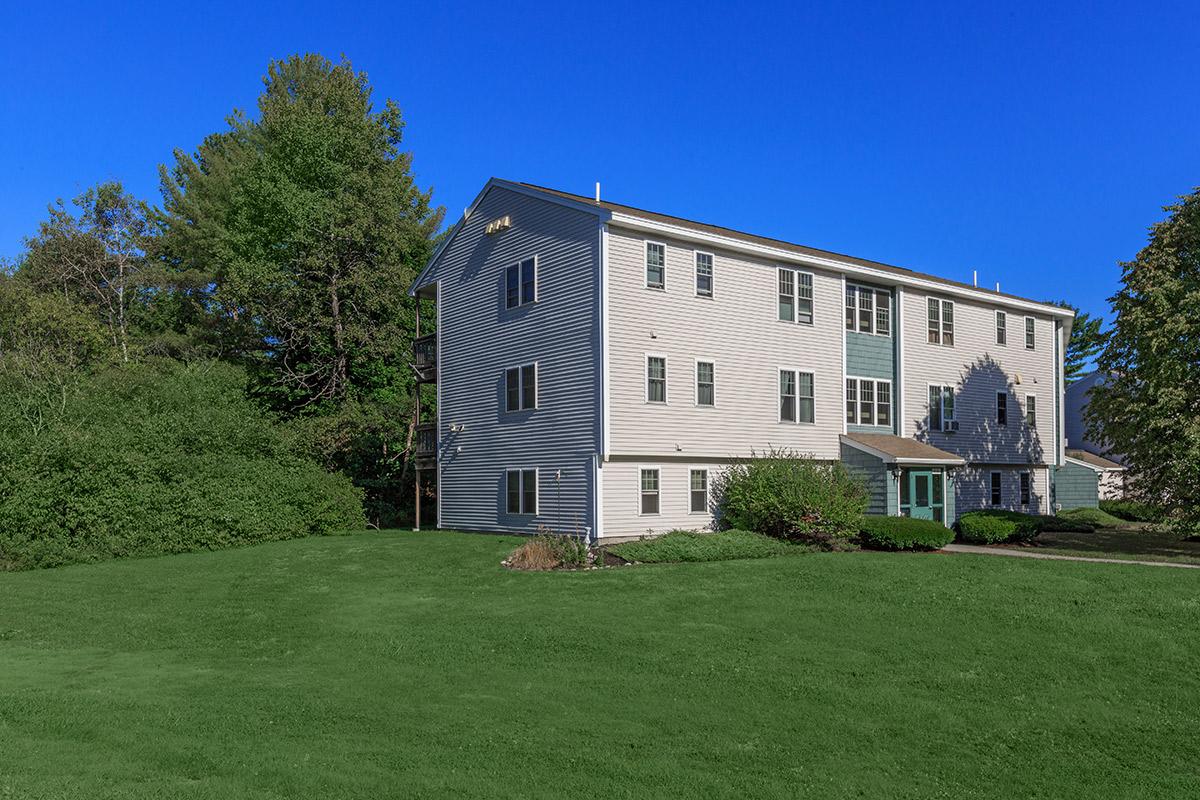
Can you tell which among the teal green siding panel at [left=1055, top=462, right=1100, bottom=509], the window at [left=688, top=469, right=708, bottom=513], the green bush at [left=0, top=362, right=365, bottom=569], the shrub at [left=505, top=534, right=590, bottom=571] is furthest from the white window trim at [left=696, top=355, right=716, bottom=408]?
the teal green siding panel at [left=1055, top=462, right=1100, bottom=509]

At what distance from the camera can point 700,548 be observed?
20.7m

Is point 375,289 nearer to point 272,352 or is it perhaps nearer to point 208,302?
point 272,352

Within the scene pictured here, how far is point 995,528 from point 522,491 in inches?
546

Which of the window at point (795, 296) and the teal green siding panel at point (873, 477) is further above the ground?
the window at point (795, 296)

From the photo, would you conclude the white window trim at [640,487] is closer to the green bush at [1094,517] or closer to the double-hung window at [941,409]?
the double-hung window at [941,409]

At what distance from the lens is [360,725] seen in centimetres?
812

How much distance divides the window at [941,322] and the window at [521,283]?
576 inches

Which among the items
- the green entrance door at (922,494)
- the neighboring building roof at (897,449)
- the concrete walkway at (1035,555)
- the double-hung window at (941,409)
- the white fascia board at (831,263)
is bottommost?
the concrete walkway at (1035,555)

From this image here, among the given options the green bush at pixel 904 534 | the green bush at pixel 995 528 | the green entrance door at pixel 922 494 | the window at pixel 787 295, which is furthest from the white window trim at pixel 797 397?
the green bush at pixel 995 528

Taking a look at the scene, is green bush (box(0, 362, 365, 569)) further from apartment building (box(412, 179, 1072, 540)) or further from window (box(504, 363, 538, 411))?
window (box(504, 363, 538, 411))

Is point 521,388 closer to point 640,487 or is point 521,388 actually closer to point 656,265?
point 640,487

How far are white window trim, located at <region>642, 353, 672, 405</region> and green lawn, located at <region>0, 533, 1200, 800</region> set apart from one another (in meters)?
7.14

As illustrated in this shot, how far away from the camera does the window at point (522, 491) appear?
2570 centimetres

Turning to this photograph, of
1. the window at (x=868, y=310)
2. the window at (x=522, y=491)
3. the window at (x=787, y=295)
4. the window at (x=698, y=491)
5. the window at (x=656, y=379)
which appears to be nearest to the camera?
the window at (x=656, y=379)
